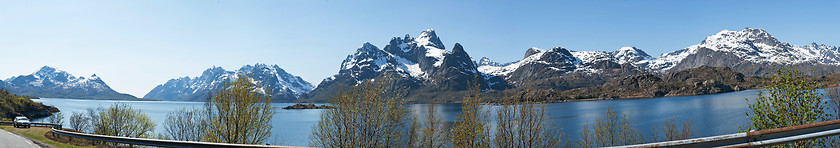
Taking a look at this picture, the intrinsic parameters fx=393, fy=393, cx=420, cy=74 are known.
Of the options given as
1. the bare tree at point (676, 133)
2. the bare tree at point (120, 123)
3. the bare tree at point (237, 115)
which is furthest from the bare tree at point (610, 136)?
the bare tree at point (120, 123)

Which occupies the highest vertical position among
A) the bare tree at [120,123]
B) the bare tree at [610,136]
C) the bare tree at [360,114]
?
the bare tree at [360,114]

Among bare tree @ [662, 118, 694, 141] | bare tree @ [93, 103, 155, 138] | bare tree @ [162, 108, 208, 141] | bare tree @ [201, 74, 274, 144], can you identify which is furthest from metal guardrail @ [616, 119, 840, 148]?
bare tree @ [93, 103, 155, 138]

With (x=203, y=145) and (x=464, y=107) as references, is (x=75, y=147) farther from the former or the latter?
(x=464, y=107)

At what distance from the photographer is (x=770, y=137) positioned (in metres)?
6.37

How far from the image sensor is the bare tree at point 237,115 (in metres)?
28.2

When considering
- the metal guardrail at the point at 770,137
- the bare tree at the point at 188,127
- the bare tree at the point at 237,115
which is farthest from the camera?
the bare tree at the point at 188,127

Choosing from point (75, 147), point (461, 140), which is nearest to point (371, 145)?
point (461, 140)

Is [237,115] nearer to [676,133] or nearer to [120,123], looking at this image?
[120,123]

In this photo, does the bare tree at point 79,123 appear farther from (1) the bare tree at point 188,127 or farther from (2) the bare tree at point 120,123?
(2) the bare tree at point 120,123

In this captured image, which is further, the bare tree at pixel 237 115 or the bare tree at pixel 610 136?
the bare tree at pixel 610 136

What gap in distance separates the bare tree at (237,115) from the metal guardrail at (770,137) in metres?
28.1

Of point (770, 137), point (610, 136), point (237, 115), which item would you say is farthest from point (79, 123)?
point (770, 137)

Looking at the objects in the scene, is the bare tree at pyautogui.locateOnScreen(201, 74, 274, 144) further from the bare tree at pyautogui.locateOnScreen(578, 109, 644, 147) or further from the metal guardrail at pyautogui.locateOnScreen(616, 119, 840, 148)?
the bare tree at pyautogui.locateOnScreen(578, 109, 644, 147)

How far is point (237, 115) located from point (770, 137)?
96.4 feet
